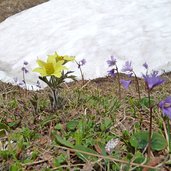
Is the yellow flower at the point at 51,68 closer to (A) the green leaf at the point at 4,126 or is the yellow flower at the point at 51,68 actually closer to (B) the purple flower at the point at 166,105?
(A) the green leaf at the point at 4,126

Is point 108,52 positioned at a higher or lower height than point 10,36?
lower

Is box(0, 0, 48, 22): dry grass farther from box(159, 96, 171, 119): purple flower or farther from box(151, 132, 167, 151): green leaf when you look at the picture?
box(159, 96, 171, 119): purple flower

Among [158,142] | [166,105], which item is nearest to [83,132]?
[158,142]

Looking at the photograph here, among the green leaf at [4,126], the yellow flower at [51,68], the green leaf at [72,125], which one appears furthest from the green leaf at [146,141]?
the green leaf at [4,126]

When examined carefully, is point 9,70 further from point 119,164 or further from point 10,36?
point 119,164

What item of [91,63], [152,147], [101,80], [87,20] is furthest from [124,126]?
[87,20]

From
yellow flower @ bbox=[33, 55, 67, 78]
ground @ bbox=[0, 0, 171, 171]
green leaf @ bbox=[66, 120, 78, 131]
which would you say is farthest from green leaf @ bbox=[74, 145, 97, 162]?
yellow flower @ bbox=[33, 55, 67, 78]
